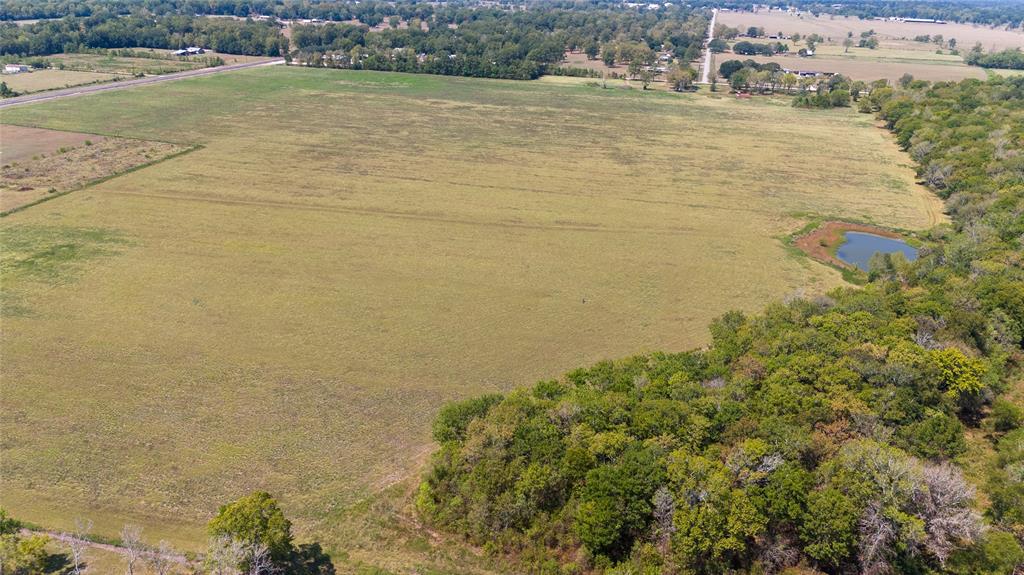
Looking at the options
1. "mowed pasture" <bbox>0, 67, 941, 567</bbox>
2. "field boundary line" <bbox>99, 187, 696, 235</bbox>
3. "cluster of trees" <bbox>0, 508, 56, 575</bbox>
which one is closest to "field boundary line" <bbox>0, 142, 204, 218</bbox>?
"mowed pasture" <bbox>0, 67, 941, 567</bbox>

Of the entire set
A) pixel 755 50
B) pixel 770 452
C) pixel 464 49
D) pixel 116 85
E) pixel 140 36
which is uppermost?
pixel 755 50

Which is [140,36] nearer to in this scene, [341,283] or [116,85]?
[116,85]

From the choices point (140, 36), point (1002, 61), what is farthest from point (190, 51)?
point (1002, 61)

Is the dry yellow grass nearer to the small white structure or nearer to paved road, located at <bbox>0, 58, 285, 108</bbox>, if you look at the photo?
paved road, located at <bbox>0, 58, 285, 108</bbox>

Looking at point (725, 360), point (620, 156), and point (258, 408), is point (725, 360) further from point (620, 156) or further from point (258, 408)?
point (620, 156)

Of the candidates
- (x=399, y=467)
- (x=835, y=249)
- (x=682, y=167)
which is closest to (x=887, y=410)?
(x=399, y=467)
